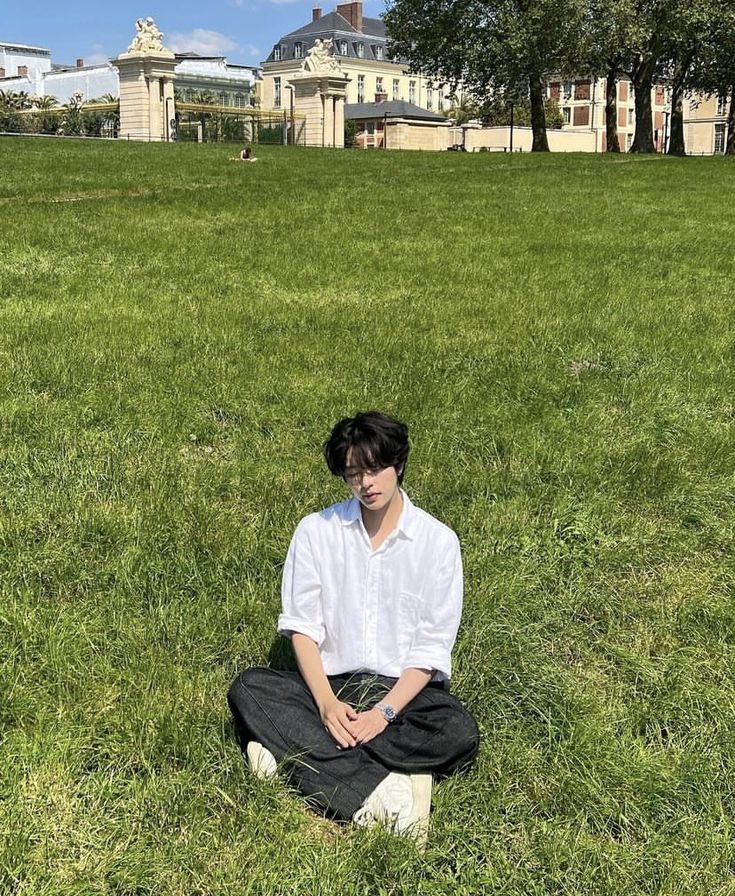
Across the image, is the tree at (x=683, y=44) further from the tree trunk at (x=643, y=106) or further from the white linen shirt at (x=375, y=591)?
the white linen shirt at (x=375, y=591)

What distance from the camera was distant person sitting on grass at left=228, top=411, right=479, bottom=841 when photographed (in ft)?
8.54

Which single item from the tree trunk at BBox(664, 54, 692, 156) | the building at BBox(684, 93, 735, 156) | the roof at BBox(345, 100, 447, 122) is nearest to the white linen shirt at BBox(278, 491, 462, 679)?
the tree trunk at BBox(664, 54, 692, 156)

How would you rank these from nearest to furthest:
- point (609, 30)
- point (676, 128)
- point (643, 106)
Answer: point (609, 30) → point (643, 106) → point (676, 128)

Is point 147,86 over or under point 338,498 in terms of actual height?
over

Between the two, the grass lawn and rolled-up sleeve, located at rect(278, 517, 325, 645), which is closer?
the grass lawn

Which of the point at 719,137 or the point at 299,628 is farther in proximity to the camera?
the point at 719,137

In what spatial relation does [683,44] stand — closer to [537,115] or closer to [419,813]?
[537,115]

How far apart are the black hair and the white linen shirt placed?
0.23 meters

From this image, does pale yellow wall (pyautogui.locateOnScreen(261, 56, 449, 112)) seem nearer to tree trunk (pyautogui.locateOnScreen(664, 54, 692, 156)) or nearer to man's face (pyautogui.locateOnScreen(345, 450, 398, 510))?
tree trunk (pyautogui.locateOnScreen(664, 54, 692, 156))

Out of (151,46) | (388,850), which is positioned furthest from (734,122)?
(388,850)

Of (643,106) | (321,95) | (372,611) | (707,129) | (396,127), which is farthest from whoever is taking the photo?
(707,129)

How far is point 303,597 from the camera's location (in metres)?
2.81

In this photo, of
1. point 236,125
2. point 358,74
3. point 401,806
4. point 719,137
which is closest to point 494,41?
point 236,125

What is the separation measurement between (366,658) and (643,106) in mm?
39245
